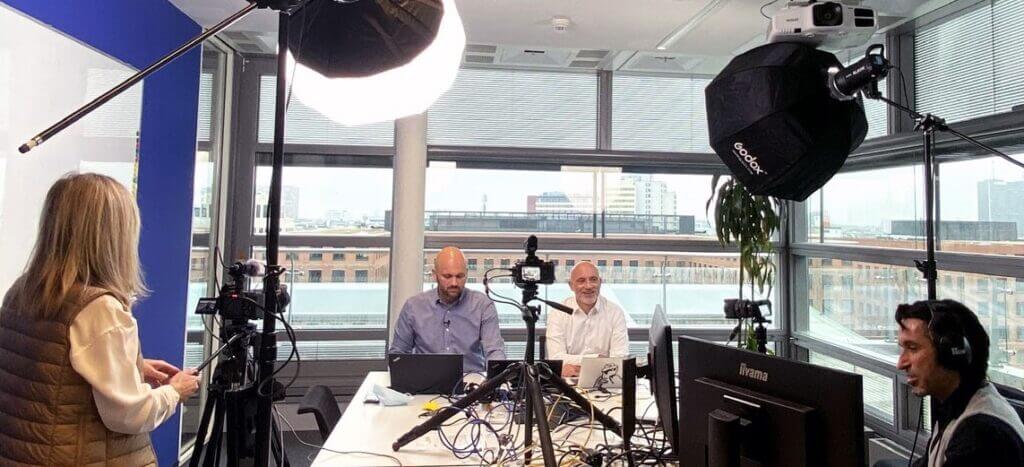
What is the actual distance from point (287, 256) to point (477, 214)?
1516mm

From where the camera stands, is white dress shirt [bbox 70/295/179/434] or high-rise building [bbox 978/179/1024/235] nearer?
white dress shirt [bbox 70/295/179/434]

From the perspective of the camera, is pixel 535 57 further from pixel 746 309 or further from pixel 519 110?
pixel 746 309

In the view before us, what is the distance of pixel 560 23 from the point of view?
3.34 m

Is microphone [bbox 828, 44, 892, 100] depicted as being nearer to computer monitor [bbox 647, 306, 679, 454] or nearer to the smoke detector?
computer monitor [bbox 647, 306, 679, 454]

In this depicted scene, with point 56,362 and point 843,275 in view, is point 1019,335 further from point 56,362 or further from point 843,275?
point 56,362

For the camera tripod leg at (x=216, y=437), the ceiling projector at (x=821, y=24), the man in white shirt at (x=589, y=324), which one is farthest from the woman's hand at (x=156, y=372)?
the ceiling projector at (x=821, y=24)

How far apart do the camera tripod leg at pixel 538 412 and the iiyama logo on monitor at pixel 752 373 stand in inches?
23.0

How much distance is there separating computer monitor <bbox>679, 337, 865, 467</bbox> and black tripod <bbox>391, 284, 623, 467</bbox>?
0.40 meters

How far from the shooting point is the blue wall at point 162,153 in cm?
257

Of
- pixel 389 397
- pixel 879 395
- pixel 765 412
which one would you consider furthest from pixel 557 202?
pixel 765 412

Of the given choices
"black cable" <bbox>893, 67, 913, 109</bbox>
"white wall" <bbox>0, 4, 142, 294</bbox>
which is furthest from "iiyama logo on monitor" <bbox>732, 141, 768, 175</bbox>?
"white wall" <bbox>0, 4, 142, 294</bbox>

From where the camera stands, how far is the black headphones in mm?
1671

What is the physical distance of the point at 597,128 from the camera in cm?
448

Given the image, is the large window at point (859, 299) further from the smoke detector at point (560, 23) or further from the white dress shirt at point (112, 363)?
the white dress shirt at point (112, 363)
